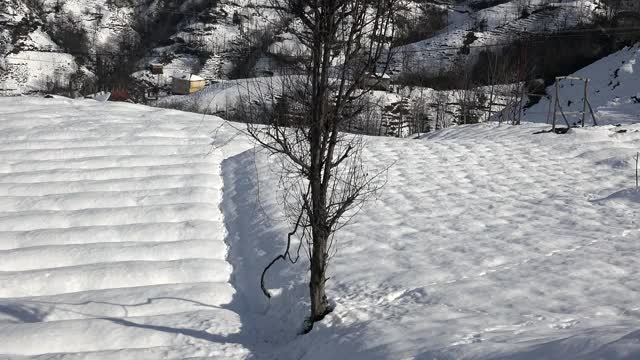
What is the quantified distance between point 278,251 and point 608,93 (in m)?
24.8

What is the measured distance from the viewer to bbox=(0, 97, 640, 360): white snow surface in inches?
195

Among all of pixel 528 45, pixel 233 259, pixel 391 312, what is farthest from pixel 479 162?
pixel 528 45

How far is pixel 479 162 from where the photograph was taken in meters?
11.9

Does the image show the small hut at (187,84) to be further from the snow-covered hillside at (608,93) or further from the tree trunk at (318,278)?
the tree trunk at (318,278)

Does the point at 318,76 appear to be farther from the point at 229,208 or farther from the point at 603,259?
the point at 229,208

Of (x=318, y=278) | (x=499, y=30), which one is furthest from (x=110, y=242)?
(x=499, y=30)

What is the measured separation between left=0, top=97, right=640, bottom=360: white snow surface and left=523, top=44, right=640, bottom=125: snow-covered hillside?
40.5 feet

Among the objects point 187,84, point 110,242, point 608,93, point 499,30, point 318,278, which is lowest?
point 110,242

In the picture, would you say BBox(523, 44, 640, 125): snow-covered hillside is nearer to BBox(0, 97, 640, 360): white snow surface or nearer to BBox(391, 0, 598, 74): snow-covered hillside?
BBox(0, 97, 640, 360): white snow surface

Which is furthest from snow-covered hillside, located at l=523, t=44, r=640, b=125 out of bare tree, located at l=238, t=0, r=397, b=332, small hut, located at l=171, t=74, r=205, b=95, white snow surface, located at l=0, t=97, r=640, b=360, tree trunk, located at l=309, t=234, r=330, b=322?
small hut, located at l=171, t=74, r=205, b=95

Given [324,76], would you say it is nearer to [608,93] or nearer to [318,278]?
[318,278]

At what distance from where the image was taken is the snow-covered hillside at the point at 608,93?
23.5m

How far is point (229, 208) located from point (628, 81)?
25.3 meters

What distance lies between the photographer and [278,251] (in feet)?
24.1
